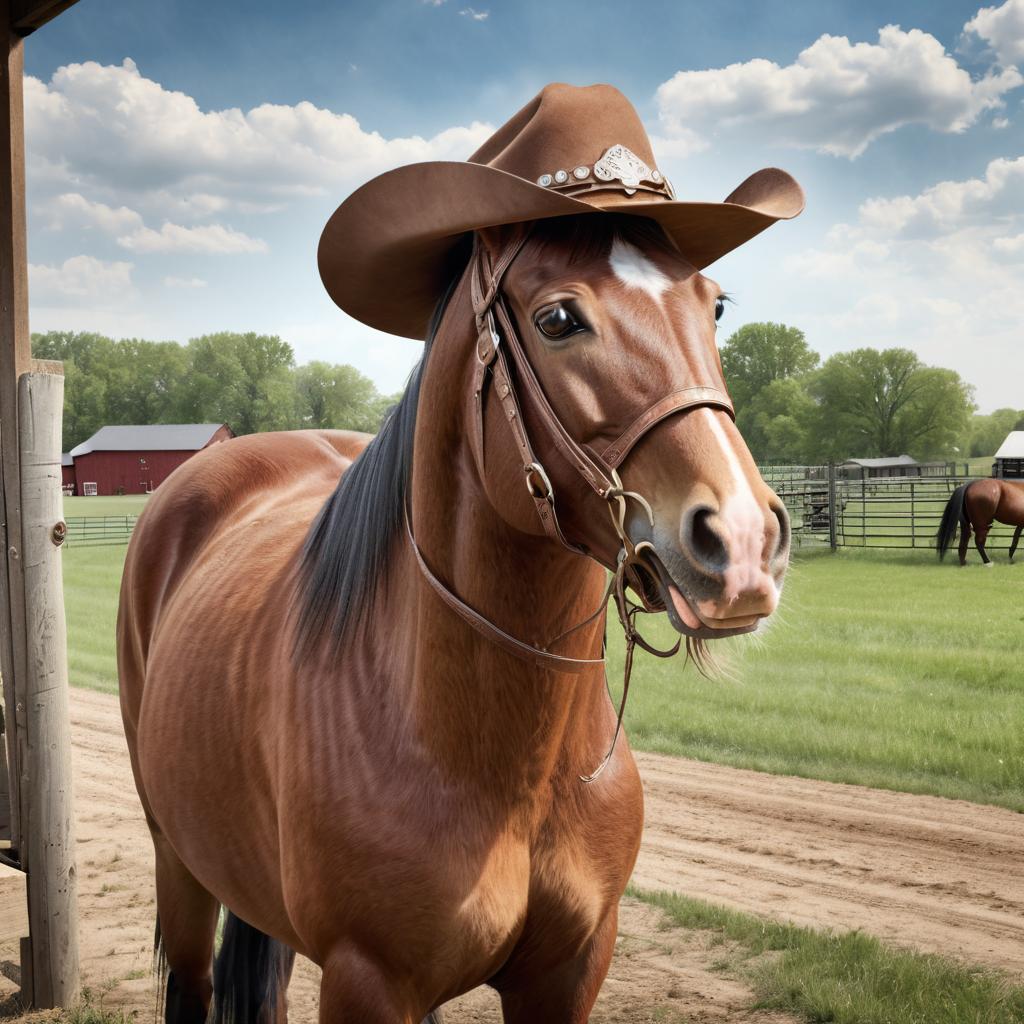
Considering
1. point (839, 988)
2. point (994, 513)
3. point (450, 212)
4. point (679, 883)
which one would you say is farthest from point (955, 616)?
point (450, 212)

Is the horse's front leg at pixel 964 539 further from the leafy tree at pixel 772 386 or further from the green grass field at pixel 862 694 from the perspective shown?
the leafy tree at pixel 772 386

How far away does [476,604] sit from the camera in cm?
187

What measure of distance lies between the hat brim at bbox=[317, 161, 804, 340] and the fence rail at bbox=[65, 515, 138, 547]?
2906cm

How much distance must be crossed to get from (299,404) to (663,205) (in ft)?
195

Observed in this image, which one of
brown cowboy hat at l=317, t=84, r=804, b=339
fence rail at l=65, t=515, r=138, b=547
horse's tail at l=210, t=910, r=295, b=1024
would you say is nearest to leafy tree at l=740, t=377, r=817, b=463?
fence rail at l=65, t=515, r=138, b=547

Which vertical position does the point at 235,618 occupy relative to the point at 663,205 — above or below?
below

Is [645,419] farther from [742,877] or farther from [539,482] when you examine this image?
[742,877]

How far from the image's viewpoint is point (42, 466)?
3893mm

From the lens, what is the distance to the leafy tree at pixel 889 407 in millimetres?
57594

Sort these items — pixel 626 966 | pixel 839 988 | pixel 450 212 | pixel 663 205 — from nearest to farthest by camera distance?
pixel 663 205 → pixel 450 212 → pixel 839 988 → pixel 626 966

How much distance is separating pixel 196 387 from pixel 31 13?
180ft

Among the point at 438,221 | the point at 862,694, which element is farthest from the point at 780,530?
the point at 862,694

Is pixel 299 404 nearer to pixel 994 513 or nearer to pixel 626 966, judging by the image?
pixel 994 513

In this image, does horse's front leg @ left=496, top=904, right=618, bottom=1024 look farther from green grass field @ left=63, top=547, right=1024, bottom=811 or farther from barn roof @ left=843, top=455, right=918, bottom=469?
barn roof @ left=843, top=455, right=918, bottom=469
